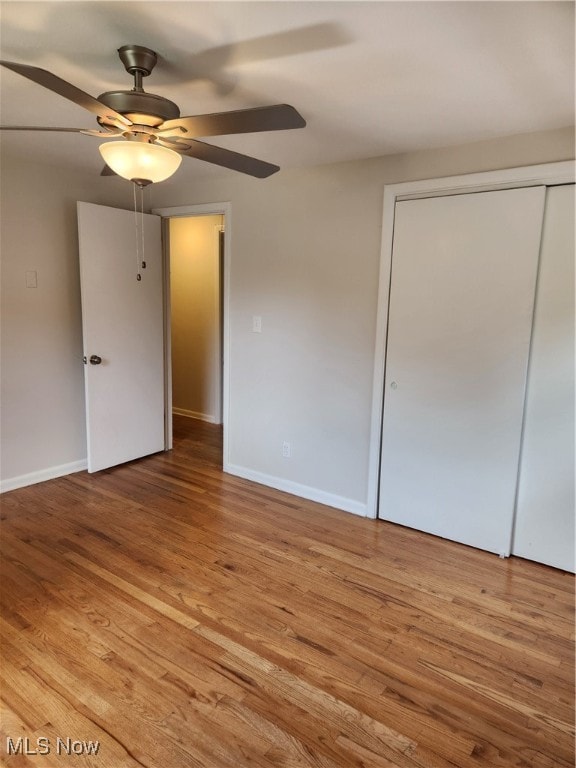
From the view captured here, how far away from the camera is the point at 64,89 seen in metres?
1.40

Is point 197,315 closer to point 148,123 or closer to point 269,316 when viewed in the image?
point 269,316

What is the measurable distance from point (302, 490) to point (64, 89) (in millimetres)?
2731

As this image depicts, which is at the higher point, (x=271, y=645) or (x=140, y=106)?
(x=140, y=106)

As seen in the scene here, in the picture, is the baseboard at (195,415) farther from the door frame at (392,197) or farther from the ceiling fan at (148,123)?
the ceiling fan at (148,123)

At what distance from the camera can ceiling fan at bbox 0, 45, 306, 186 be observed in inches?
58.9

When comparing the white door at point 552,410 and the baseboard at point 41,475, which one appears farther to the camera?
the baseboard at point 41,475

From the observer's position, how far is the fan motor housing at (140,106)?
1.51 meters

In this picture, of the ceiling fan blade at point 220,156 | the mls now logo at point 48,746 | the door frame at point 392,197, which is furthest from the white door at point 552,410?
the mls now logo at point 48,746

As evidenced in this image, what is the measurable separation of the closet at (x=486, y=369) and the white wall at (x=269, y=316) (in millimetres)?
258

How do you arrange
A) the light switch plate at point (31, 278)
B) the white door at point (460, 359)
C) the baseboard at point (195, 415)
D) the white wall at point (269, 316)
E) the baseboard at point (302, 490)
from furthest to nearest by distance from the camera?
the baseboard at point (195, 415), the light switch plate at point (31, 278), the baseboard at point (302, 490), the white wall at point (269, 316), the white door at point (460, 359)

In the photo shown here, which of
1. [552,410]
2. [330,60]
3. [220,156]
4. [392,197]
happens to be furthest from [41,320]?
[552,410]

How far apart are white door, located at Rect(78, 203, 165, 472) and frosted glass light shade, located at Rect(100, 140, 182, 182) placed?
77.8 inches

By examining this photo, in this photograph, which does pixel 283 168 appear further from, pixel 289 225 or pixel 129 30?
pixel 129 30

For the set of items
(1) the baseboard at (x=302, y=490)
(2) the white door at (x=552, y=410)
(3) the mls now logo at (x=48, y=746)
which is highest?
(2) the white door at (x=552, y=410)
